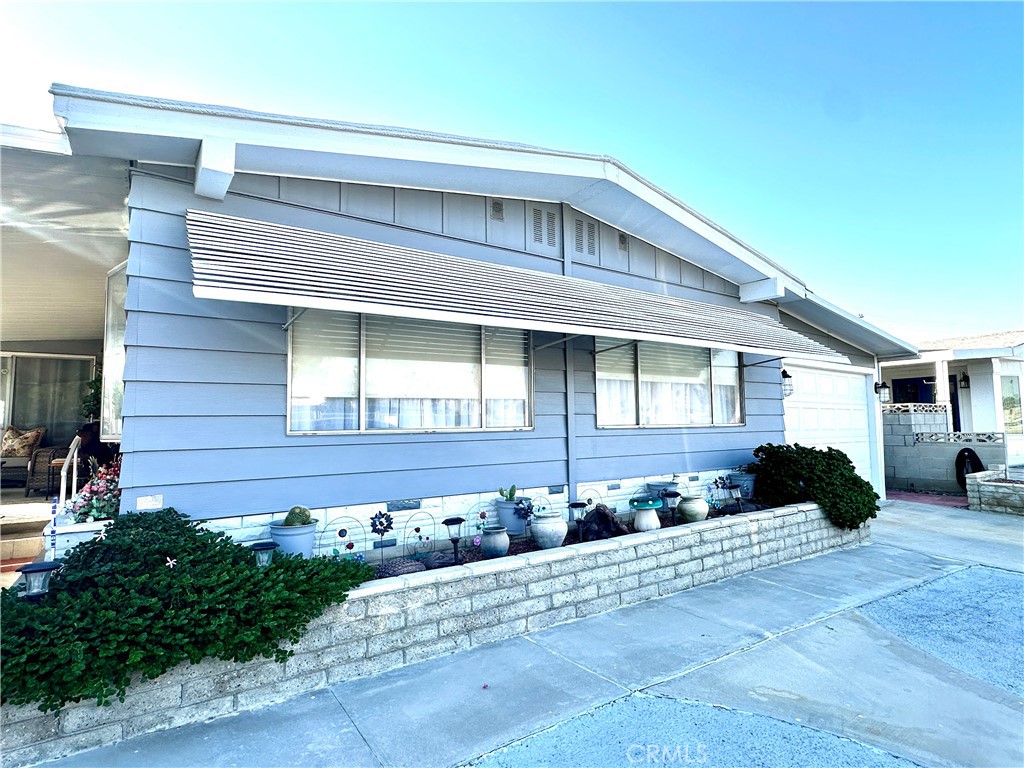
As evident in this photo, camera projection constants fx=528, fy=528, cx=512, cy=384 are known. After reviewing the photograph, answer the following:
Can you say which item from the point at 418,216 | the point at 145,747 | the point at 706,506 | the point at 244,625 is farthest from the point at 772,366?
the point at 145,747

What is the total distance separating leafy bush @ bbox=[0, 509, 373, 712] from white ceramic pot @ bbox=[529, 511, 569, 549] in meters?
1.79

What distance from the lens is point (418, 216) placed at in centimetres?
527

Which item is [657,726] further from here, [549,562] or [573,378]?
[573,378]

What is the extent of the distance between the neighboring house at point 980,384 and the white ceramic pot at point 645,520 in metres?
9.68

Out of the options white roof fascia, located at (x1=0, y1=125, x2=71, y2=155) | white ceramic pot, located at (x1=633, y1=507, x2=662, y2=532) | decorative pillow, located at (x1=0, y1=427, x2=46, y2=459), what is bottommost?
white ceramic pot, located at (x1=633, y1=507, x2=662, y2=532)

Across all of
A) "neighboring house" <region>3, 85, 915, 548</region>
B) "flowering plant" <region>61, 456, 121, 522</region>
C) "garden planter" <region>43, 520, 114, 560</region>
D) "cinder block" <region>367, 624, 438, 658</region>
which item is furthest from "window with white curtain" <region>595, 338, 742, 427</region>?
"garden planter" <region>43, 520, 114, 560</region>

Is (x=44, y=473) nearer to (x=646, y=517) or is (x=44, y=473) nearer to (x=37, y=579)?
(x=37, y=579)

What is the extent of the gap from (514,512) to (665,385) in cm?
309

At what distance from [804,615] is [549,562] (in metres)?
2.27

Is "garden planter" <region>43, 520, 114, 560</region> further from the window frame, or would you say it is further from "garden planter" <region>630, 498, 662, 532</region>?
the window frame

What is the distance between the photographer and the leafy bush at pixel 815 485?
6.75m

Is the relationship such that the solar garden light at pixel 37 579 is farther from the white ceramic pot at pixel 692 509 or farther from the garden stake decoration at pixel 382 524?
the white ceramic pot at pixel 692 509

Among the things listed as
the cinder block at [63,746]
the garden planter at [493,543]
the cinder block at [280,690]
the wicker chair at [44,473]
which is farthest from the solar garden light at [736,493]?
the wicker chair at [44,473]

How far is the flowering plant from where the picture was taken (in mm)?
3857
